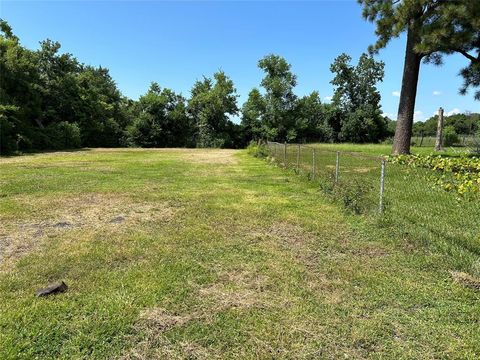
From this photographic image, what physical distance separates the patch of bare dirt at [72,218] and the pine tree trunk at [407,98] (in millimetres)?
11201

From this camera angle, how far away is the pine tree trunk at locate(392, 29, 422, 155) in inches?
576

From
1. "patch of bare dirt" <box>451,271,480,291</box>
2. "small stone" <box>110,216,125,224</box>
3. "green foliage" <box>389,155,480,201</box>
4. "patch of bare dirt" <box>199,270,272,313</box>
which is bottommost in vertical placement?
"small stone" <box>110,216,125,224</box>

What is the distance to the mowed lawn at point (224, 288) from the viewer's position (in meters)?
2.70

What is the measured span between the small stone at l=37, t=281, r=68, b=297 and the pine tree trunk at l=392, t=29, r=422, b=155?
13706mm

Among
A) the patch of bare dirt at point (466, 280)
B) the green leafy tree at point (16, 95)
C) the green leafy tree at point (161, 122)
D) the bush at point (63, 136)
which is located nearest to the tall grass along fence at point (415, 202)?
the patch of bare dirt at point (466, 280)

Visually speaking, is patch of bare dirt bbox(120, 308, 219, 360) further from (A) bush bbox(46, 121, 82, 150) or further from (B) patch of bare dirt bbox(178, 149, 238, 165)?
(A) bush bbox(46, 121, 82, 150)

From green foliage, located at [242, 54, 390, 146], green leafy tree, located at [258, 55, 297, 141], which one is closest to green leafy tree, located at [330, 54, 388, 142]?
green foliage, located at [242, 54, 390, 146]

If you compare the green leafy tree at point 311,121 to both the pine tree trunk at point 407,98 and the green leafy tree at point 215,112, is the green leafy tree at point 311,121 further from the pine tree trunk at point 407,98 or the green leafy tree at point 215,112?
the pine tree trunk at point 407,98

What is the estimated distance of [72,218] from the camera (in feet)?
20.7

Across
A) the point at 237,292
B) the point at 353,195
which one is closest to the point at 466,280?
the point at 237,292

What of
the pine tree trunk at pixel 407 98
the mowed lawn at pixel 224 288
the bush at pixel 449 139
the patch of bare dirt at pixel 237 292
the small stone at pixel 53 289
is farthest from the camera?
the bush at pixel 449 139

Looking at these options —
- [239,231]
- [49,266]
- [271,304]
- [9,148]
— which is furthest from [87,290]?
[9,148]

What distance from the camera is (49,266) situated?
13.5ft

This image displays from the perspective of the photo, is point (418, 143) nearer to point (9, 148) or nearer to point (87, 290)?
point (9, 148)
